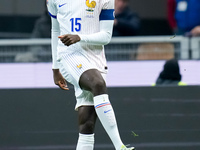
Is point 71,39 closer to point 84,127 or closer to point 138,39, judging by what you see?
point 84,127

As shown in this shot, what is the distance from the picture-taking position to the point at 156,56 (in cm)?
768

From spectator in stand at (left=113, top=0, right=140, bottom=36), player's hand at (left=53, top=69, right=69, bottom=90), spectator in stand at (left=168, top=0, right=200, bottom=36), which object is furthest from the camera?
spectator in stand at (left=113, top=0, right=140, bottom=36)

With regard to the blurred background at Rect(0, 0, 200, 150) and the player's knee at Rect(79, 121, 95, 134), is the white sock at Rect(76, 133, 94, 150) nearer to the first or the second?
the player's knee at Rect(79, 121, 95, 134)

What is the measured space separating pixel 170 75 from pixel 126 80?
541mm

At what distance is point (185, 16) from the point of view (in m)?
7.67

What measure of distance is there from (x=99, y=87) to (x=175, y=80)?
2539 millimetres

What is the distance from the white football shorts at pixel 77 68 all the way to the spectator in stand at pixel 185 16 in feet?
8.22

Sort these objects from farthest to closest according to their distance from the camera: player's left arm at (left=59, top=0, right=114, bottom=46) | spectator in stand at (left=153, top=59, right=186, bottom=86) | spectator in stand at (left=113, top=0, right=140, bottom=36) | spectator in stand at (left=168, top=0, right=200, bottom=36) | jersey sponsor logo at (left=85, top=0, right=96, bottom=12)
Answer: spectator in stand at (left=113, top=0, right=140, bottom=36) → spectator in stand at (left=168, top=0, right=200, bottom=36) → spectator in stand at (left=153, top=59, right=186, bottom=86) → jersey sponsor logo at (left=85, top=0, right=96, bottom=12) → player's left arm at (left=59, top=0, right=114, bottom=46)

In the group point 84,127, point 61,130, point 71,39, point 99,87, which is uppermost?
point 71,39

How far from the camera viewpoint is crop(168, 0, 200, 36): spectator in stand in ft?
25.0

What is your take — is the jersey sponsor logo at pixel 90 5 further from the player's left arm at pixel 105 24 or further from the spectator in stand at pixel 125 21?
the spectator in stand at pixel 125 21

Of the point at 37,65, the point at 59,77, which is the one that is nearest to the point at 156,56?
the point at 37,65

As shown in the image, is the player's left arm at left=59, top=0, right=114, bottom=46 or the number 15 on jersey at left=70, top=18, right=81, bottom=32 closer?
the player's left arm at left=59, top=0, right=114, bottom=46

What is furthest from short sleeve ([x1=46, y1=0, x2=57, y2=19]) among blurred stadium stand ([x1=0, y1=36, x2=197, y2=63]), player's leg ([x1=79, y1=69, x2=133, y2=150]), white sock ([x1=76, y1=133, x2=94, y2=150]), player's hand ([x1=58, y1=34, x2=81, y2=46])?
blurred stadium stand ([x1=0, y1=36, x2=197, y2=63])
